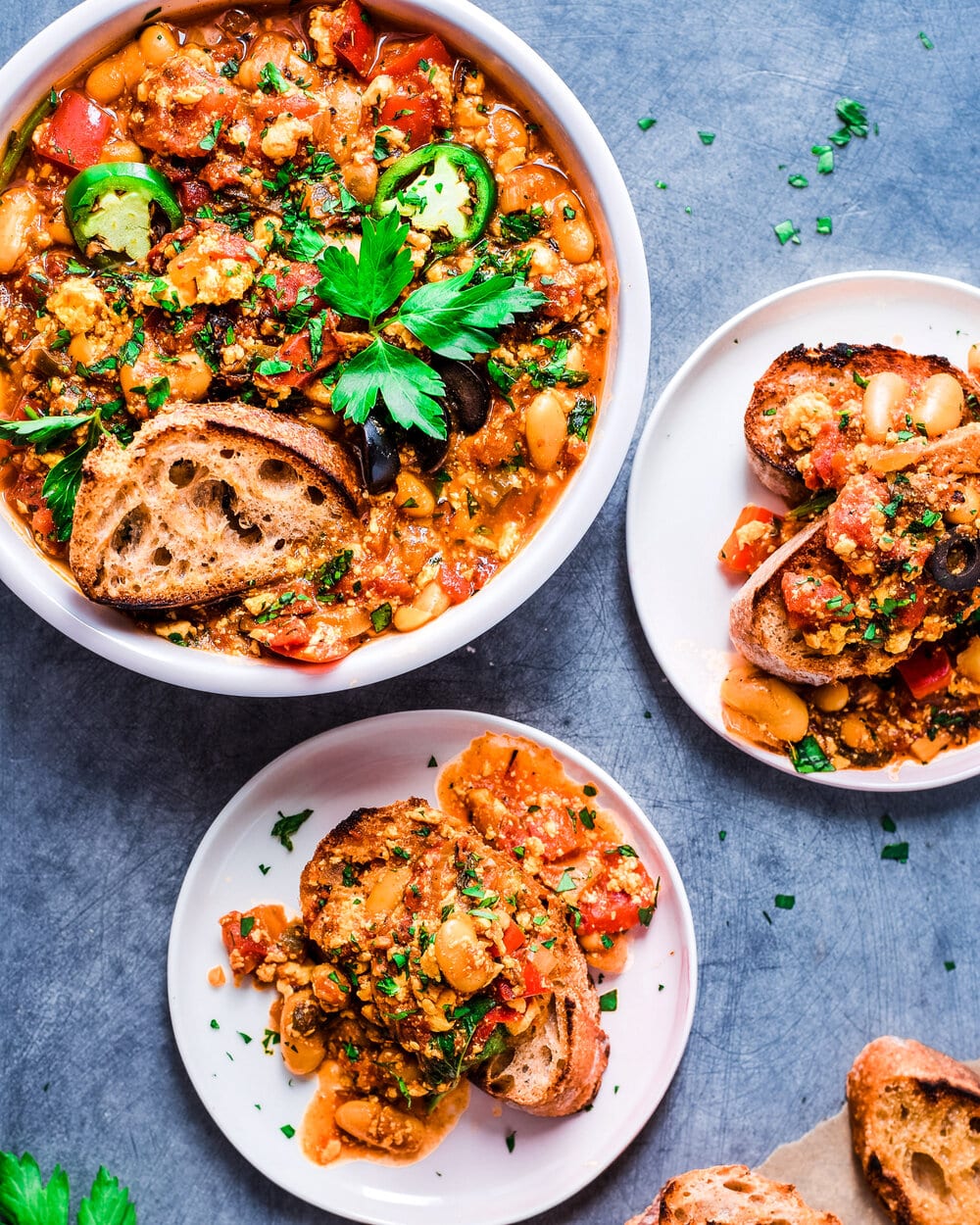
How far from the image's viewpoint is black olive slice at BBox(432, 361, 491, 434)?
3.14 m

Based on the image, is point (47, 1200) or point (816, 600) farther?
point (47, 1200)

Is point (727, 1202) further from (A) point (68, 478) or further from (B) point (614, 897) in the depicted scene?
(A) point (68, 478)

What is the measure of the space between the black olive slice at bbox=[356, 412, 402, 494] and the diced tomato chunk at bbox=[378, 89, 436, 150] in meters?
0.79

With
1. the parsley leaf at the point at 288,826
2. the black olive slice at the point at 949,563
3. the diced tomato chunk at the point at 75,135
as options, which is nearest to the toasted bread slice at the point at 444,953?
the parsley leaf at the point at 288,826

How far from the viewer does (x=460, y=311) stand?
3.01 metres

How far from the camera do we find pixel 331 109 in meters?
3.10

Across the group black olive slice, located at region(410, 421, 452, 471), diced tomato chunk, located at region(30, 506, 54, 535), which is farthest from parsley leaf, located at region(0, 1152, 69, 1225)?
black olive slice, located at region(410, 421, 452, 471)

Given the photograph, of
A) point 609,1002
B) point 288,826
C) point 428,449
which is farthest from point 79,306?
point 609,1002

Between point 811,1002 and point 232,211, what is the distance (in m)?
3.23

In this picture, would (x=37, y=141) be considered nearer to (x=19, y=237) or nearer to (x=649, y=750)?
(x=19, y=237)

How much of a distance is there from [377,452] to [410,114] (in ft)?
3.14

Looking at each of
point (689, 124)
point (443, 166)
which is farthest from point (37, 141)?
point (689, 124)

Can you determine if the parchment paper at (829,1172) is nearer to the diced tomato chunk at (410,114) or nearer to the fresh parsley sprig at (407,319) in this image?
the fresh parsley sprig at (407,319)

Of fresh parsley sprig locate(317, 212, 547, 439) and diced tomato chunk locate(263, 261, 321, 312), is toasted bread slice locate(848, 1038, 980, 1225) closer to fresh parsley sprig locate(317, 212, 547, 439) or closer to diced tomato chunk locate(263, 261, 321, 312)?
fresh parsley sprig locate(317, 212, 547, 439)
